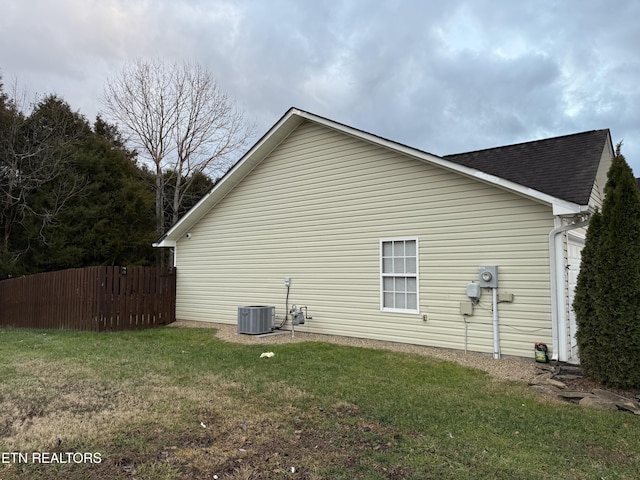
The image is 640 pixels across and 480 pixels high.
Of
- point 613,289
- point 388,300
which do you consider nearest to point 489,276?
point 613,289

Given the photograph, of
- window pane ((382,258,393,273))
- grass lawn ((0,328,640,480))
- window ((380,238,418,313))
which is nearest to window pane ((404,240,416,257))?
window ((380,238,418,313))

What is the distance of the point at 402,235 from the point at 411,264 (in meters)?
0.62

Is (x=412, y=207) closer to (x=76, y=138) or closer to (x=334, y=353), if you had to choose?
(x=334, y=353)

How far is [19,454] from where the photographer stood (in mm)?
3289

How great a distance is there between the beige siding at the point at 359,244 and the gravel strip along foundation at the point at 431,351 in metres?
0.21

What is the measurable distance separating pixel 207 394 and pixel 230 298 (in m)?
6.91

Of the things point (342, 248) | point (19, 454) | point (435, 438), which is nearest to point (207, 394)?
point (19, 454)

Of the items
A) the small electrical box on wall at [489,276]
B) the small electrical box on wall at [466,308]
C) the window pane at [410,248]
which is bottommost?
the small electrical box on wall at [466,308]

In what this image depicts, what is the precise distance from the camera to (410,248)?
27.8ft

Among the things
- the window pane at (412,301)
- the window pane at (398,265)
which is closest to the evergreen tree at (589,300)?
the window pane at (412,301)

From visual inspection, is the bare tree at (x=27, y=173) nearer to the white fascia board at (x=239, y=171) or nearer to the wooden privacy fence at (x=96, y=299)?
the wooden privacy fence at (x=96, y=299)

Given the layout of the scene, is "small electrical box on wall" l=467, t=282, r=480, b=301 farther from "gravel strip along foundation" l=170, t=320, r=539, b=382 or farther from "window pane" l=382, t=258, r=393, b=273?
"window pane" l=382, t=258, r=393, b=273

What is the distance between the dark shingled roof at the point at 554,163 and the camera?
680 centimetres

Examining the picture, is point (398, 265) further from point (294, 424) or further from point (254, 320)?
point (294, 424)
